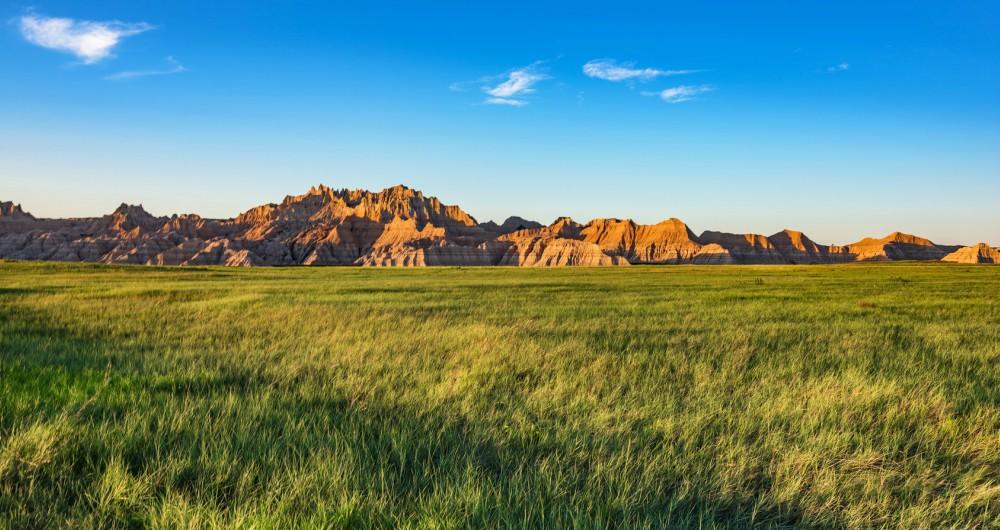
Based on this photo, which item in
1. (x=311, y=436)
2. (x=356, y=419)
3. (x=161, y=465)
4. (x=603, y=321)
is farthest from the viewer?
(x=603, y=321)

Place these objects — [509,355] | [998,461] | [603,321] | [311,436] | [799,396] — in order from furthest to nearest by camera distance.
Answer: [603,321] < [509,355] < [799,396] < [998,461] < [311,436]

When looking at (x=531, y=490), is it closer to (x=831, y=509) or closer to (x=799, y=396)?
(x=831, y=509)

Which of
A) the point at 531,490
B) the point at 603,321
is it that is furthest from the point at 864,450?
the point at 603,321

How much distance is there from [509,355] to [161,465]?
18.1 feet

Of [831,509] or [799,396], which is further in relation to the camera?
[799,396]

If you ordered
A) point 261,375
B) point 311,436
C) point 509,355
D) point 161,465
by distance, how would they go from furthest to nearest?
point 509,355
point 261,375
point 311,436
point 161,465

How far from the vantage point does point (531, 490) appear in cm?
330

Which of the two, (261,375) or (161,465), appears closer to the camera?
(161,465)

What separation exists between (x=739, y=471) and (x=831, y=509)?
574 mm

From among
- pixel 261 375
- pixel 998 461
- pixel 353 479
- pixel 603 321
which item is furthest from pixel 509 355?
pixel 603 321

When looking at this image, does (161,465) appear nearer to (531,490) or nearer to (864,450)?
(531,490)

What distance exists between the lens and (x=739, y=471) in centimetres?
371

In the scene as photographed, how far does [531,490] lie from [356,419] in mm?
2309

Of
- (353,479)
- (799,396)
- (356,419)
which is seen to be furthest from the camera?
(799,396)
